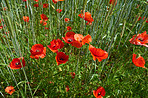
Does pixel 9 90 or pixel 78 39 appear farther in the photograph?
pixel 9 90

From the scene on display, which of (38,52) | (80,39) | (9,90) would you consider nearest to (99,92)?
(80,39)

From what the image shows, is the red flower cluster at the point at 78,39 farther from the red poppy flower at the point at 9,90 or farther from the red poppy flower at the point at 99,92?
the red poppy flower at the point at 9,90

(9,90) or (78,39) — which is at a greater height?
(78,39)

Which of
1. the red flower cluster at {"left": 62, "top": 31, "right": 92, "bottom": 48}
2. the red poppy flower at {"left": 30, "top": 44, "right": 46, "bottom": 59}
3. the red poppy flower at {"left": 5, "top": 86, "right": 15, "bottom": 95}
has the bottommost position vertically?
the red poppy flower at {"left": 5, "top": 86, "right": 15, "bottom": 95}

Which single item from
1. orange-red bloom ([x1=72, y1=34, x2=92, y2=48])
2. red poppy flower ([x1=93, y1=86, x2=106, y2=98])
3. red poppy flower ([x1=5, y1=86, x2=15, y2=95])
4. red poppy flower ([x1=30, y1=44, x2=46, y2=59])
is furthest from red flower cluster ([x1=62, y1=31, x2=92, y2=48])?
red poppy flower ([x1=5, y1=86, x2=15, y2=95])

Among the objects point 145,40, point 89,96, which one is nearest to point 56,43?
point 89,96

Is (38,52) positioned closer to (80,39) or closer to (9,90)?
(80,39)

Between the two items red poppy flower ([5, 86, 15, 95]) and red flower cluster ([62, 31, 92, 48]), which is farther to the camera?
red poppy flower ([5, 86, 15, 95])

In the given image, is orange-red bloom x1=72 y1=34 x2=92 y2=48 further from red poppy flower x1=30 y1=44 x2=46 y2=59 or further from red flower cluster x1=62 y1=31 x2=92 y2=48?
red poppy flower x1=30 y1=44 x2=46 y2=59

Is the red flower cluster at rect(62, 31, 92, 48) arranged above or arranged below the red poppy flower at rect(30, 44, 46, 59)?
above

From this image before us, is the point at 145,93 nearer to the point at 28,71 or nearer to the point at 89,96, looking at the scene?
the point at 89,96

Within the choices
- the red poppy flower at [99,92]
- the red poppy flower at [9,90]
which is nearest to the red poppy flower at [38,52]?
the red poppy flower at [9,90]

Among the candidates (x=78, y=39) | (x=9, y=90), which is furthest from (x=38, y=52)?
(x=9, y=90)

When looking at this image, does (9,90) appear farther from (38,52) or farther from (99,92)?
(99,92)
